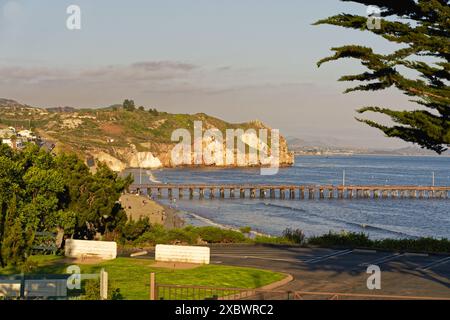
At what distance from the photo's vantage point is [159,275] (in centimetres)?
2658

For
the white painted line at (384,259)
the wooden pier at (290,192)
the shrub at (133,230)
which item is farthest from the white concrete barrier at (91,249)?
the wooden pier at (290,192)

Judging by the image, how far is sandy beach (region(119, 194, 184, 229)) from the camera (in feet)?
258

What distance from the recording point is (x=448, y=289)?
24719 millimetres

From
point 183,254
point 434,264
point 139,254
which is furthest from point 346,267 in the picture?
point 139,254

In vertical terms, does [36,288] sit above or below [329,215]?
above

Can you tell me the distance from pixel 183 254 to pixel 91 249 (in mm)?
5311

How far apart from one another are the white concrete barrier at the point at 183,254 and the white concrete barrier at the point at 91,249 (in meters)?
2.60

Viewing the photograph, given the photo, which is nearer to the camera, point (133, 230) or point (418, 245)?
point (418, 245)

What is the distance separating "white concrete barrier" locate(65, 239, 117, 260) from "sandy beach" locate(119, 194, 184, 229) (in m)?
40.3

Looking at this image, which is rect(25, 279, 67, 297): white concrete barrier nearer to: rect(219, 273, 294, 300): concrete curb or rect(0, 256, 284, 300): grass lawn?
rect(0, 256, 284, 300): grass lawn

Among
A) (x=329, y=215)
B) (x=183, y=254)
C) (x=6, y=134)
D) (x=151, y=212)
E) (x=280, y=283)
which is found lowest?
(x=329, y=215)

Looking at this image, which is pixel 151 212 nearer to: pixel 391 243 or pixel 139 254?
pixel 391 243

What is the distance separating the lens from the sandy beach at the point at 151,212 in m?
78.6
